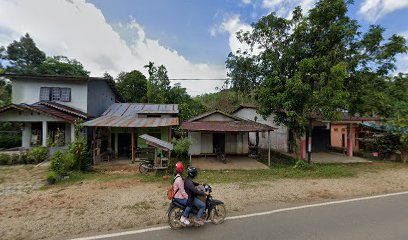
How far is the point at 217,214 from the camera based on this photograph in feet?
17.3

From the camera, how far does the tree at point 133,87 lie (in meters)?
35.4

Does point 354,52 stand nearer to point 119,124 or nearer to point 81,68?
point 119,124

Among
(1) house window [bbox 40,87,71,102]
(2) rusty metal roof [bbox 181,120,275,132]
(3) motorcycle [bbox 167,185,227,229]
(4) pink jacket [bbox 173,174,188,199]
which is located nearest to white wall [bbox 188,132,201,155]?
(2) rusty metal roof [bbox 181,120,275,132]

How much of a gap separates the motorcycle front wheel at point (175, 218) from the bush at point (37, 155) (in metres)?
13.4

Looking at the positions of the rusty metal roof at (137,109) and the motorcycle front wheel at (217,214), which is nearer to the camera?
the motorcycle front wheel at (217,214)

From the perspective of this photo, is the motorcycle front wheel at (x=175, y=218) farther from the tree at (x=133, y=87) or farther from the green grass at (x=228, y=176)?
the tree at (x=133, y=87)

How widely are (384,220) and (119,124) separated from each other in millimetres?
13712

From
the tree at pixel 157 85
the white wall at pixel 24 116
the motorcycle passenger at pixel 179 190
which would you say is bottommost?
the motorcycle passenger at pixel 179 190

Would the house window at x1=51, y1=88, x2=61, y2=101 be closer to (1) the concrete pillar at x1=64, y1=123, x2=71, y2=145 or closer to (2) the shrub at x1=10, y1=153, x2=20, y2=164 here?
(1) the concrete pillar at x1=64, y1=123, x2=71, y2=145

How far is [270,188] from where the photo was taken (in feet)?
27.9

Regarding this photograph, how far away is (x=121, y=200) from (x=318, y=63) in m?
11.9

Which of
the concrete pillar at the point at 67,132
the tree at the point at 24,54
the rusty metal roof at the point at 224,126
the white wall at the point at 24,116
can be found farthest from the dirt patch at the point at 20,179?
the tree at the point at 24,54

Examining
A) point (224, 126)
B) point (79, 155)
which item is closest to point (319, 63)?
point (224, 126)

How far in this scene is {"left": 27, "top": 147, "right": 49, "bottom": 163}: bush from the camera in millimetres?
13398
